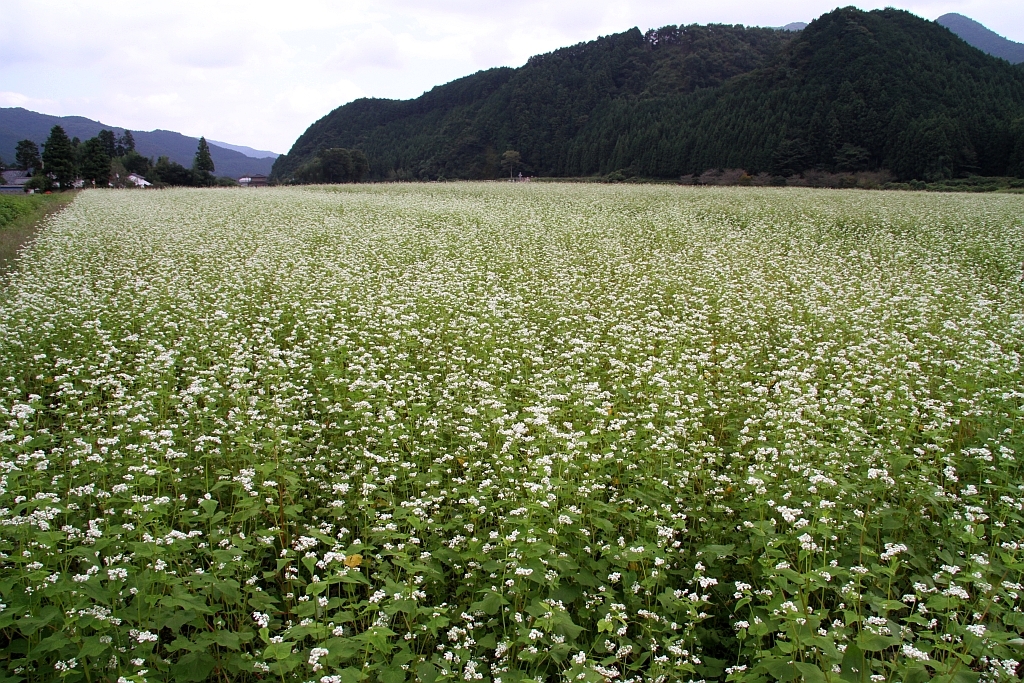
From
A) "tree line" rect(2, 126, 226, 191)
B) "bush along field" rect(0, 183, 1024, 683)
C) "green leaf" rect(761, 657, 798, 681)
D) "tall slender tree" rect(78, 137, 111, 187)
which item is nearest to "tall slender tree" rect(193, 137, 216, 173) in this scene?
"tree line" rect(2, 126, 226, 191)

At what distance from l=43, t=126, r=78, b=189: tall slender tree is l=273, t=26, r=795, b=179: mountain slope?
6115cm

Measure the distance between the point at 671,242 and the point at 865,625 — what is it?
52.9ft

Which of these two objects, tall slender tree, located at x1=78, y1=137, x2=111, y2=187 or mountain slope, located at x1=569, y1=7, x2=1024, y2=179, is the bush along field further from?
tall slender tree, located at x1=78, y1=137, x2=111, y2=187

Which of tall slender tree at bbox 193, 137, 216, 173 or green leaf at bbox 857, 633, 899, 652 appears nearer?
green leaf at bbox 857, 633, 899, 652

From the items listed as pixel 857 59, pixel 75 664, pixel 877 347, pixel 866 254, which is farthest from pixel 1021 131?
pixel 75 664

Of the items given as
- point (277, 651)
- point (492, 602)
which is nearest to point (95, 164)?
point (277, 651)

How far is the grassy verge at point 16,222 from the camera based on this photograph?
15025 mm

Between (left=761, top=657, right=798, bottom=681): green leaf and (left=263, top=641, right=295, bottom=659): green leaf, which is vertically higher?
(left=263, top=641, right=295, bottom=659): green leaf

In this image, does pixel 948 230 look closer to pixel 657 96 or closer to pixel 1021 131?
pixel 1021 131

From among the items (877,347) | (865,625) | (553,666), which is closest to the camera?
(865,625)

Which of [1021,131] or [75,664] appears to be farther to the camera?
→ [1021,131]

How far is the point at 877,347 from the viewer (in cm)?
870

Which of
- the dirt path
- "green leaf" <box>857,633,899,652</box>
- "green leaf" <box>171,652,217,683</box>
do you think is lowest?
"green leaf" <box>171,652,217,683</box>

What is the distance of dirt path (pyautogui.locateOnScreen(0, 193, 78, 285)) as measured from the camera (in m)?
13.7
